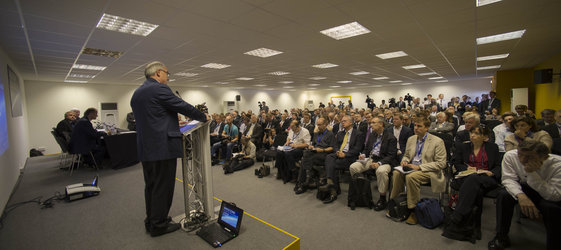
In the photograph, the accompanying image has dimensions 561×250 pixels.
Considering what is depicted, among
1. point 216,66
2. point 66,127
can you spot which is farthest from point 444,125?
point 66,127

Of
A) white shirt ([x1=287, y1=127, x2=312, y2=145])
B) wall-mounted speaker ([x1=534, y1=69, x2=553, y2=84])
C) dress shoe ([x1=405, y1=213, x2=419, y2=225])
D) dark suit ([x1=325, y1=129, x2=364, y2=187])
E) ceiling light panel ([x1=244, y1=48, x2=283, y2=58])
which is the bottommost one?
dress shoe ([x1=405, y1=213, x2=419, y2=225])

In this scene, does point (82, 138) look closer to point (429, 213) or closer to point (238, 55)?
point (238, 55)

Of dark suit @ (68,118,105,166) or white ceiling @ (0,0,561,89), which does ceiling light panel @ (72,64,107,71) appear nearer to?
white ceiling @ (0,0,561,89)

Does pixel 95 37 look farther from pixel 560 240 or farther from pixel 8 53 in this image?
pixel 560 240

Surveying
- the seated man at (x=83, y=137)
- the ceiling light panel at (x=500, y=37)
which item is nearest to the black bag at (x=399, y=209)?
the ceiling light panel at (x=500, y=37)

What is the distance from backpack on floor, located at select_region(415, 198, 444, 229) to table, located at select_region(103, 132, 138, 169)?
5.93 m

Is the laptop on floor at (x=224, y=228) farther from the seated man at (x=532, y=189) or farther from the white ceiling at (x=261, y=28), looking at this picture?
Result: the white ceiling at (x=261, y=28)

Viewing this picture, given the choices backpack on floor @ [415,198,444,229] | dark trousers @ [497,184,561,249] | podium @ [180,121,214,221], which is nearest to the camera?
dark trousers @ [497,184,561,249]

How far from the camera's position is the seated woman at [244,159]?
17.3 feet

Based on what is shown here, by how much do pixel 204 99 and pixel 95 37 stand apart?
10913 millimetres

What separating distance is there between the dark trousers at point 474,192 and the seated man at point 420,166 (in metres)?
0.34

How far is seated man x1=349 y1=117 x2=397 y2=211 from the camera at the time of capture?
3213 millimetres

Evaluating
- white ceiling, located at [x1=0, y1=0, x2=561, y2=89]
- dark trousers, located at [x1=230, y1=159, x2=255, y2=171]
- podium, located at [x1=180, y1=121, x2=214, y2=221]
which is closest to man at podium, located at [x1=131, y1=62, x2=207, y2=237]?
podium, located at [x1=180, y1=121, x2=214, y2=221]

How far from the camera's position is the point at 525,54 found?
7.29m
